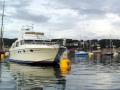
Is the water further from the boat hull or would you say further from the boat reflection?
the boat hull

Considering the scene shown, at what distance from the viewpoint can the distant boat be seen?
4994 cm

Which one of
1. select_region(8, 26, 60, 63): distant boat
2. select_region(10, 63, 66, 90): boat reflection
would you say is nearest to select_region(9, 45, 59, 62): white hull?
select_region(8, 26, 60, 63): distant boat

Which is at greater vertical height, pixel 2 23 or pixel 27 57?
pixel 2 23

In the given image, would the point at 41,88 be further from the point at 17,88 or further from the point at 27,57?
the point at 27,57

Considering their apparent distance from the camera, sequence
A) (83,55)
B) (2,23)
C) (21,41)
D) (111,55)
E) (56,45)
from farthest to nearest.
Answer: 1. (111,55)
2. (83,55)
3. (2,23)
4. (21,41)
5. (56,45)

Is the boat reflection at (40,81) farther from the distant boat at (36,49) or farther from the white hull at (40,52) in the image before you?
the distant boat at (36,49)

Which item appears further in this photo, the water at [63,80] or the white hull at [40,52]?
the white hull at [40,52]

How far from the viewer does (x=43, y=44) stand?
51156mm

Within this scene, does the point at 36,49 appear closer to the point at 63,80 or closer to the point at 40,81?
the point at 63,80

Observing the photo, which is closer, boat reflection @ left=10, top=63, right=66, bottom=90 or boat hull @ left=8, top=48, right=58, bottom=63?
boat reflection @ left=10, top=63, right=66, bottom=90

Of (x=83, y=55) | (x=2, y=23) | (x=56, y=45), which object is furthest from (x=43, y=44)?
(x=83, y=55)

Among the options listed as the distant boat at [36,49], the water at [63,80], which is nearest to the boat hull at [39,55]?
the distant boat at [36,49]

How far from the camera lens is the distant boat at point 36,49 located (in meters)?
49.9

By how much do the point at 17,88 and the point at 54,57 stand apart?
27.9m
